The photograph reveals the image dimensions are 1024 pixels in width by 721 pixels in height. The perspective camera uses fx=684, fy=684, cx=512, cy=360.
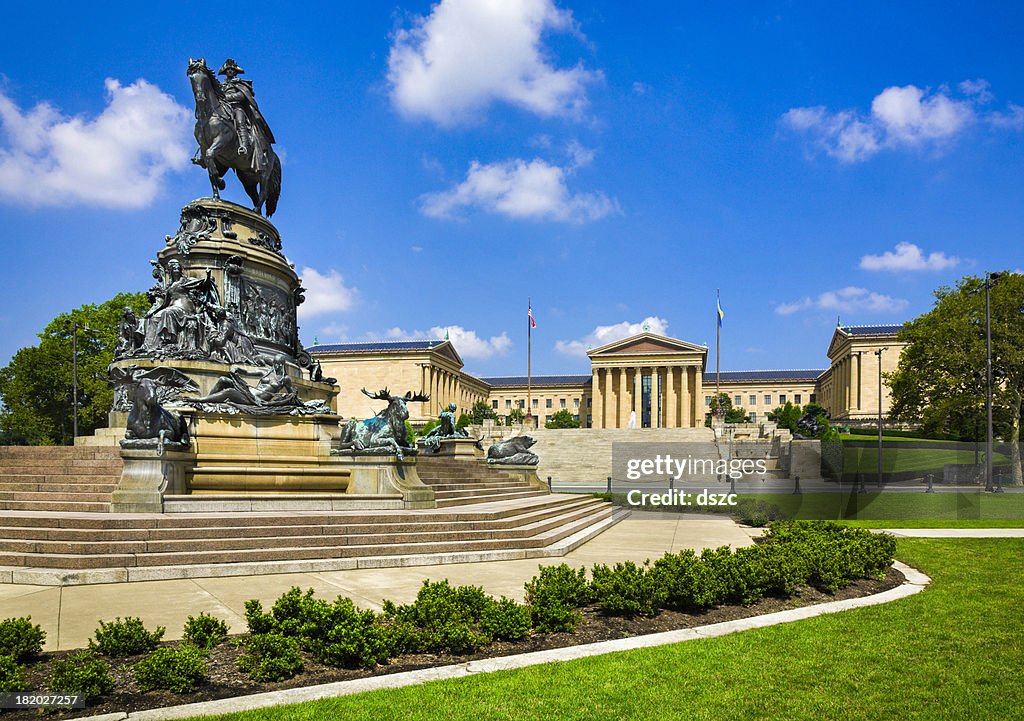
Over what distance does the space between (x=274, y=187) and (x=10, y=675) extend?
2390cm

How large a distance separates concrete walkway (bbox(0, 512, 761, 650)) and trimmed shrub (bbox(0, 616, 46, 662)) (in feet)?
1.98

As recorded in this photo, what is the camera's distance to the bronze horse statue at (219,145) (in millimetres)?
23484

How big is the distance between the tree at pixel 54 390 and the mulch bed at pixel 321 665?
42.0m

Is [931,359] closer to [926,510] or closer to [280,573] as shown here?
[926,510]

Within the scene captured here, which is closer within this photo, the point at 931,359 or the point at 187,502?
the point at 187,502

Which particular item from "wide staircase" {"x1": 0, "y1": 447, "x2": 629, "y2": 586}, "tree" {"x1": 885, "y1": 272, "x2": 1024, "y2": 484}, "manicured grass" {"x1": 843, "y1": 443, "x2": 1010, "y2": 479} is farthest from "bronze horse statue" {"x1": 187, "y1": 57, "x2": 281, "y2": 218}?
"tree" {"x1": 885, "y1": 272, "x2": 1024, "y2": 484}

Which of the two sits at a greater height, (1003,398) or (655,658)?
(1003,398)

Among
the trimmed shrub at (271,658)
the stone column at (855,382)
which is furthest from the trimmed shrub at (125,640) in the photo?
the stone column at (855,382)

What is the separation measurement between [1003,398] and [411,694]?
50612mm

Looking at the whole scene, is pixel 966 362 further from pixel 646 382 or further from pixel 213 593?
pixel 646 382

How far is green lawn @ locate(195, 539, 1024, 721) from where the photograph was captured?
531 cm

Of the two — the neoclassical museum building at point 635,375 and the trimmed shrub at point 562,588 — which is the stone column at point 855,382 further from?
the trimmed shrub at point 562,588

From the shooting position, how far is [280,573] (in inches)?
441

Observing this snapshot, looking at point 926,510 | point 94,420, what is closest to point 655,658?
point 926,510
